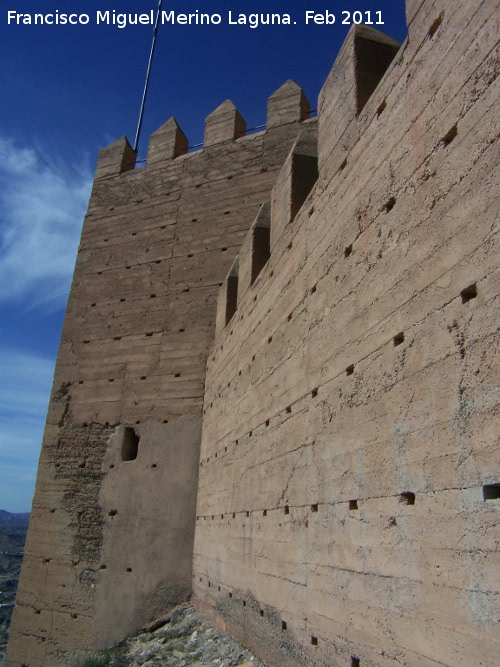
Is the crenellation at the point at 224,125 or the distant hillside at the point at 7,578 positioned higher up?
the crenellation at the point at 224,125

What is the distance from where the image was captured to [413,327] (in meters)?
2.56

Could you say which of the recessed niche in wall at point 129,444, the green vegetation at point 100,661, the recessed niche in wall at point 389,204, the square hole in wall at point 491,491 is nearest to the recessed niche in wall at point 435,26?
the recessed niche in wall at point 389,204

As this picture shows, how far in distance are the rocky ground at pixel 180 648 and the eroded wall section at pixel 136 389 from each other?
1.30ft

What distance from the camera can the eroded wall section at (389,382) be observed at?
6.94 ft

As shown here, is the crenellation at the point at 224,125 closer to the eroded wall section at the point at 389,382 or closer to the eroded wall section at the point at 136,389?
the eroded wall section at the point at 136,389

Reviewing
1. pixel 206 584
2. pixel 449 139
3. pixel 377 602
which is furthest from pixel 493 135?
pixel 206 584

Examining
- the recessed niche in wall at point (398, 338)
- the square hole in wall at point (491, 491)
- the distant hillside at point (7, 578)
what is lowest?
the distant hillside at point (7, 578)

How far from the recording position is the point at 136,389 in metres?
8.33

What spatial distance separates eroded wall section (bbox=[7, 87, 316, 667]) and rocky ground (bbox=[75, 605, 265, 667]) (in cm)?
40

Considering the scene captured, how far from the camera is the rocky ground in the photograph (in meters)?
4.54

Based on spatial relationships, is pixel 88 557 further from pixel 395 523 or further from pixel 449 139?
pixel 449 139

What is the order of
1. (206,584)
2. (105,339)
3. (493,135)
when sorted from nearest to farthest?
(493,135), (206,584), (105,339)

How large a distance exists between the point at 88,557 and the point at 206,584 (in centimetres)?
243

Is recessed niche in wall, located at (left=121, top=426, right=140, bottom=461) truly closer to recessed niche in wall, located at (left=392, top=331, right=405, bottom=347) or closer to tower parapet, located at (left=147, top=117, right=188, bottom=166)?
tower parapet, located at (left=147, top=117, right=188, bottom=166)
